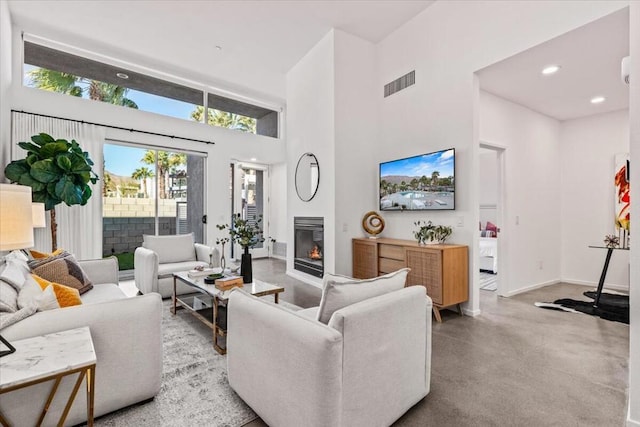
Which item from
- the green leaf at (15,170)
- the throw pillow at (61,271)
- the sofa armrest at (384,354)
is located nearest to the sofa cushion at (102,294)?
the throw pillow at (61,271)

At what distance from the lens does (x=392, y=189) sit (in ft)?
14.3

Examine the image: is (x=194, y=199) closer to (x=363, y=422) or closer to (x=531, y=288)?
(x=363, y=422)

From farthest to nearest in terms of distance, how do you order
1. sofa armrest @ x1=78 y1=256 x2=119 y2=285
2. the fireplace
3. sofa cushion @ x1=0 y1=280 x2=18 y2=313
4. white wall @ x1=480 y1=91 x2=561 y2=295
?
the fireplace → white wall @ x1=480 y1=91 x2=561 y2=295 → sofa armrest @ x1=78 y1=256 x2=119 y2=285 → sofa cushion @ x1=0 y1=280 x2=18 y2=313

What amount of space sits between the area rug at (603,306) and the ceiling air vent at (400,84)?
336 centimetres

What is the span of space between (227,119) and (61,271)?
463 cm

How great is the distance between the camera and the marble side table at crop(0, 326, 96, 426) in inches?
42.6

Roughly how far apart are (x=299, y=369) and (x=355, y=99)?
4144 mm

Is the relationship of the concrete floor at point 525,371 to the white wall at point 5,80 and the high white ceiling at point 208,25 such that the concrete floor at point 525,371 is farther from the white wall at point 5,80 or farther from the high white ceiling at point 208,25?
the white wall at point 5,80

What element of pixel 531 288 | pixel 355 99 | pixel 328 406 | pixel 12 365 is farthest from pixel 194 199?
pixel 531 288

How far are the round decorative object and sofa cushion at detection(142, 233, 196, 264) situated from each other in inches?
103

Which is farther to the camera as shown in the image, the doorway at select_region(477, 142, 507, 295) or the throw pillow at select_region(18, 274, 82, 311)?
the doorway at select_region(477, 142, 507, 295)

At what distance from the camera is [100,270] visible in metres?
3.21

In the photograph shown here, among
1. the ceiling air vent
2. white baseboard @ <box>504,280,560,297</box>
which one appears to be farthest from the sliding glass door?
white baseboard @ <box>504,280,560,297</box>

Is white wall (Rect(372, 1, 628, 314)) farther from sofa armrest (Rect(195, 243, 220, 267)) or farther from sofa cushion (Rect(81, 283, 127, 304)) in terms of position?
sofa cushion (Rect(81, 283, 127, 304))
